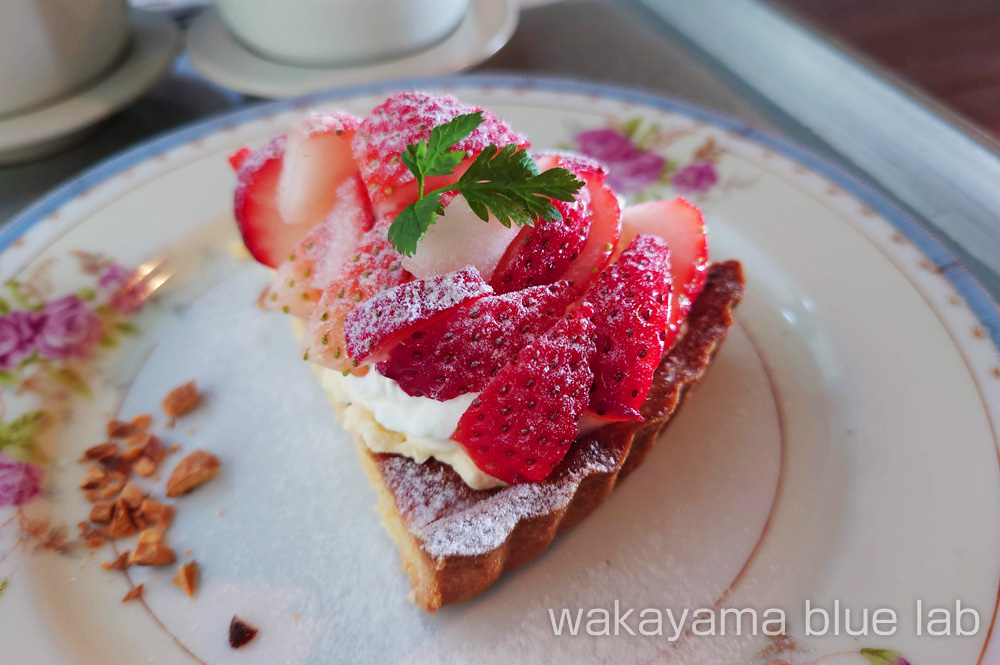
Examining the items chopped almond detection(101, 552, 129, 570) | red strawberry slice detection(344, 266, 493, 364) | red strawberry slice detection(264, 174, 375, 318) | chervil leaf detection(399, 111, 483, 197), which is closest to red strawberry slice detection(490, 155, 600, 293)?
red strawberry slice detection(344, 266, 493, 364)

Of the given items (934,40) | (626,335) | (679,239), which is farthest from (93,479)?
(934,40)

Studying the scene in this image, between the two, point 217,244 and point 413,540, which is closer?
point 413,540

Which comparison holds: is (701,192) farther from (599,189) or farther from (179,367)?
(179,367)

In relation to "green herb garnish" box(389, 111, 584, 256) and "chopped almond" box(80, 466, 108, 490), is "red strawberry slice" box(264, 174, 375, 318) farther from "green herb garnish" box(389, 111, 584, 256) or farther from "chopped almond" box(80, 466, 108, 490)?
"chopped almond" box(80, 466, 108, 490)

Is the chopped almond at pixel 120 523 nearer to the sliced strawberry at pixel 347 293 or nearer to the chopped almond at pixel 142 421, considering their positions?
the chopped almond at pixel 142 421

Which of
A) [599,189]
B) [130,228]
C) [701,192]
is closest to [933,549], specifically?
[599,189]

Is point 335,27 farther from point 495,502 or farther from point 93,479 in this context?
point 495,502
